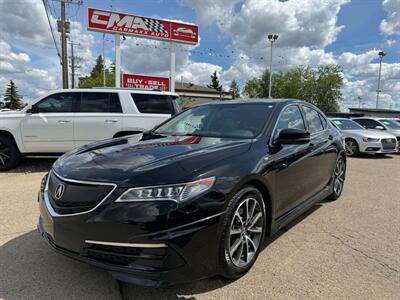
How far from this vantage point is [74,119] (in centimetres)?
730

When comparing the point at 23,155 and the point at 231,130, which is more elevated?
the point at 231,130

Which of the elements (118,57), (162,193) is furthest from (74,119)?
(118,57)

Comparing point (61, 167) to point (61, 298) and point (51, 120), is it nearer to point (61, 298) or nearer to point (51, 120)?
point (61, 298)

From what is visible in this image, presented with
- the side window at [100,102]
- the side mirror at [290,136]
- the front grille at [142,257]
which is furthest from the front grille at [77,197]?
the side window at [100,102]

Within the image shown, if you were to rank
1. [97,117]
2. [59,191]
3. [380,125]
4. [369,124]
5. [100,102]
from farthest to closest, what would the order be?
[369,124]
[380,125]
[100,102]
[97,117]
[59,191]

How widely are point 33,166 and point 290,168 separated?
659 cm

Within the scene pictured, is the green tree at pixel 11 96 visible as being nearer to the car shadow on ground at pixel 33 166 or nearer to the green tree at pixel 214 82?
the green tree at pixel 214 82

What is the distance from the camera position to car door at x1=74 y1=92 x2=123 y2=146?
733cm

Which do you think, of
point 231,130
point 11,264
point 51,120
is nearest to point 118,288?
point 11,264

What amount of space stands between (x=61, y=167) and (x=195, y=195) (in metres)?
1.32

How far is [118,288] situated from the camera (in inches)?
104

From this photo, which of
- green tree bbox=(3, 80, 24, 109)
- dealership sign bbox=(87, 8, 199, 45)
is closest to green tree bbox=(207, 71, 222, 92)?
green tree bbox=(3, 80, 24, 109)

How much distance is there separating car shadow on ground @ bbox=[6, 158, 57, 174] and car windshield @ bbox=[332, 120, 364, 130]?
1082cm

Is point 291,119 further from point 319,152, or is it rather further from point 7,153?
point 7,153
